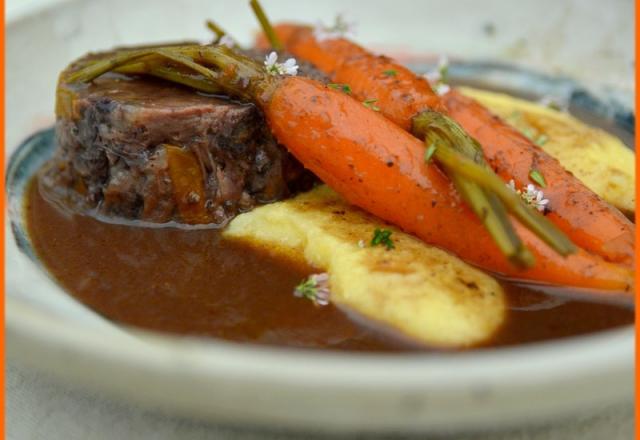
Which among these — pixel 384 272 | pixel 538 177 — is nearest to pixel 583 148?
pixel 538 177

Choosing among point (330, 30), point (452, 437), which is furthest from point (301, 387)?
point (330, 30)


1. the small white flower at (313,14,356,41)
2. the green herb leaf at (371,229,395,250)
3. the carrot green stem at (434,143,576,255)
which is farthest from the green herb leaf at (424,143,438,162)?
the small white flower at (313,14,356,41)

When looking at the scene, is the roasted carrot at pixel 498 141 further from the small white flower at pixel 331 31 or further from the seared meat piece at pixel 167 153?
the seared meat piece at pixel 167 153

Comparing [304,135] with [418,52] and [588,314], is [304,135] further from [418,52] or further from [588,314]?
[418,52]

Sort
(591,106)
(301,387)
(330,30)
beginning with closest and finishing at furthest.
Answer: (301,387)
(330,30)
(591,106)

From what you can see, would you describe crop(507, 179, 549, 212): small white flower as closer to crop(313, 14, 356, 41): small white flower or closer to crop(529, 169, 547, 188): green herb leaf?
crop(529, 169, 547, 188): green herb leaf

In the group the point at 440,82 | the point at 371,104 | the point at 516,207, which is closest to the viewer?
the point at 516,207

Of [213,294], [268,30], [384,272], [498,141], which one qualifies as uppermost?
[268,30]

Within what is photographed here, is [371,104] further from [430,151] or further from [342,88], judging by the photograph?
[430,151]
